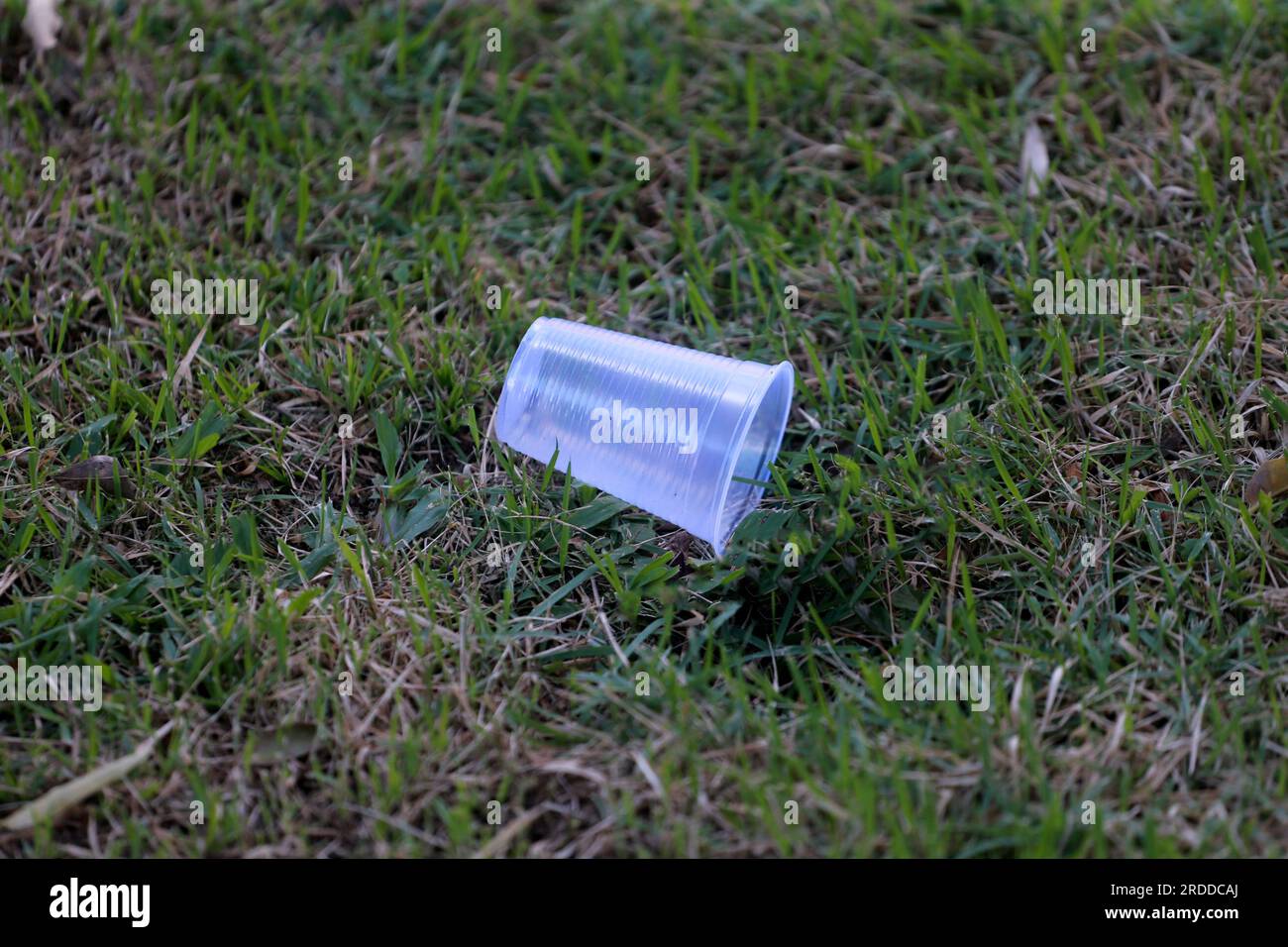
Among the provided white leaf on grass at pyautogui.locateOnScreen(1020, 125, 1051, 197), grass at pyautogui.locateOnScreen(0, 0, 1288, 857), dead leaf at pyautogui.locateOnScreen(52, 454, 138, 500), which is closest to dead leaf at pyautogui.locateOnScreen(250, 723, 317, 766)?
grass at pyautogui.locateOnScreen(0, 0, 1288, 857)

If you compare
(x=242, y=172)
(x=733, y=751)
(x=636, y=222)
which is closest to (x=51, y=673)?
(x=733, y=751)

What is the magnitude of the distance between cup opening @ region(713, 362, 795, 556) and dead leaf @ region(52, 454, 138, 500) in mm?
1259

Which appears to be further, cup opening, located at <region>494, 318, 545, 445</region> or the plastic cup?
cup opening, located at <region>494, 318, 545, 445</region>

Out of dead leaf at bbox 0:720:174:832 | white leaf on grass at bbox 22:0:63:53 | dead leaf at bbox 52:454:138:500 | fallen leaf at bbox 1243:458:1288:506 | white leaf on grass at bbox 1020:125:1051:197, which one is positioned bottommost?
dead leaf at bbox 0:720:174:832

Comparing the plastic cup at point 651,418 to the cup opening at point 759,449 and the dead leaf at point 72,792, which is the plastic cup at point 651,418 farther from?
the dead leaf at point 72,792

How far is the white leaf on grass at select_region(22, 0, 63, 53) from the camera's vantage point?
11.0ft

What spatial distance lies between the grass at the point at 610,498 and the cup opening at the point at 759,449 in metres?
0.07

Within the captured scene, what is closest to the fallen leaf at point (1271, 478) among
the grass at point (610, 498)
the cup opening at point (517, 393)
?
the grass at point (610, 498)

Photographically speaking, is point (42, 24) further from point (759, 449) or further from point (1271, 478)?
point (1271, 478)

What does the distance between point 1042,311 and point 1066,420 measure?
0.32 meters

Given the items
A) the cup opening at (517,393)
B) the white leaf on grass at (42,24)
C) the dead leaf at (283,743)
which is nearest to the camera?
the dead leaf at (283,743)

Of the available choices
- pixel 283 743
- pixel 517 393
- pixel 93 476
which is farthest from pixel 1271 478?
pixel 93 476

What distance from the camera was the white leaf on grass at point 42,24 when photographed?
3.37m

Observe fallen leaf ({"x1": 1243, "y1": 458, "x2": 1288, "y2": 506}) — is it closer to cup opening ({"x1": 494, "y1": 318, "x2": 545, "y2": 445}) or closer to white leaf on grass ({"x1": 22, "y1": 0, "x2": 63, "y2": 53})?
cup opening ({"x1": 494, "y1": 318, "x2": 545, "y2": 445})
